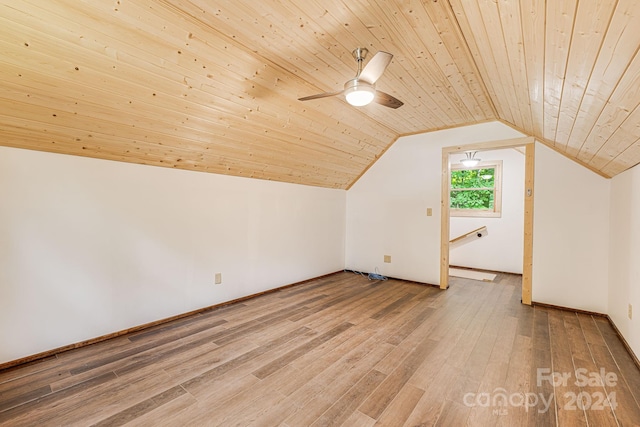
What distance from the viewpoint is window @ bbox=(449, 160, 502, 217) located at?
5410 mm

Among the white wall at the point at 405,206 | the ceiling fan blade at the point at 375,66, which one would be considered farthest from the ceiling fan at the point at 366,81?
the white wall at the point at 405,206

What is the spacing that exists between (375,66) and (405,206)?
3.12m

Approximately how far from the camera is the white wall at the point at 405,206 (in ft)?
14.1

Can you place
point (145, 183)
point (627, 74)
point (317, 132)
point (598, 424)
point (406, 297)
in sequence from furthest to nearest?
point (406, 297)
point (317, 132)
point (145, 183)
point (598, 424)
point (627, 74)

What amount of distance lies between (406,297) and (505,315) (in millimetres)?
1117

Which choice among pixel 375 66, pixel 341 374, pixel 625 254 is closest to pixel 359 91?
pixel 375 66

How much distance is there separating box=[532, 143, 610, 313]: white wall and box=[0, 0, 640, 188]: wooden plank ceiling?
264 millimetres

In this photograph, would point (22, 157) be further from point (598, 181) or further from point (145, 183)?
point (598, 181)

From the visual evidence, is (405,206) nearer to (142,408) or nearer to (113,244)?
(113,244)

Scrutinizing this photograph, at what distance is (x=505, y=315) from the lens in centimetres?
318

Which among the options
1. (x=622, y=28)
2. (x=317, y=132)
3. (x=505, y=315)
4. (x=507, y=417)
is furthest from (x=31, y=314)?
(x=505, y=315)

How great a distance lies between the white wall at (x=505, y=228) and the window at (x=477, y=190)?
3.9 inches

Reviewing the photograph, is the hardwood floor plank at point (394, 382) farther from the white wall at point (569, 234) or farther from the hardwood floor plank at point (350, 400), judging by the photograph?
the white wall at point (569, 234)

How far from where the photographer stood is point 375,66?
180cm
